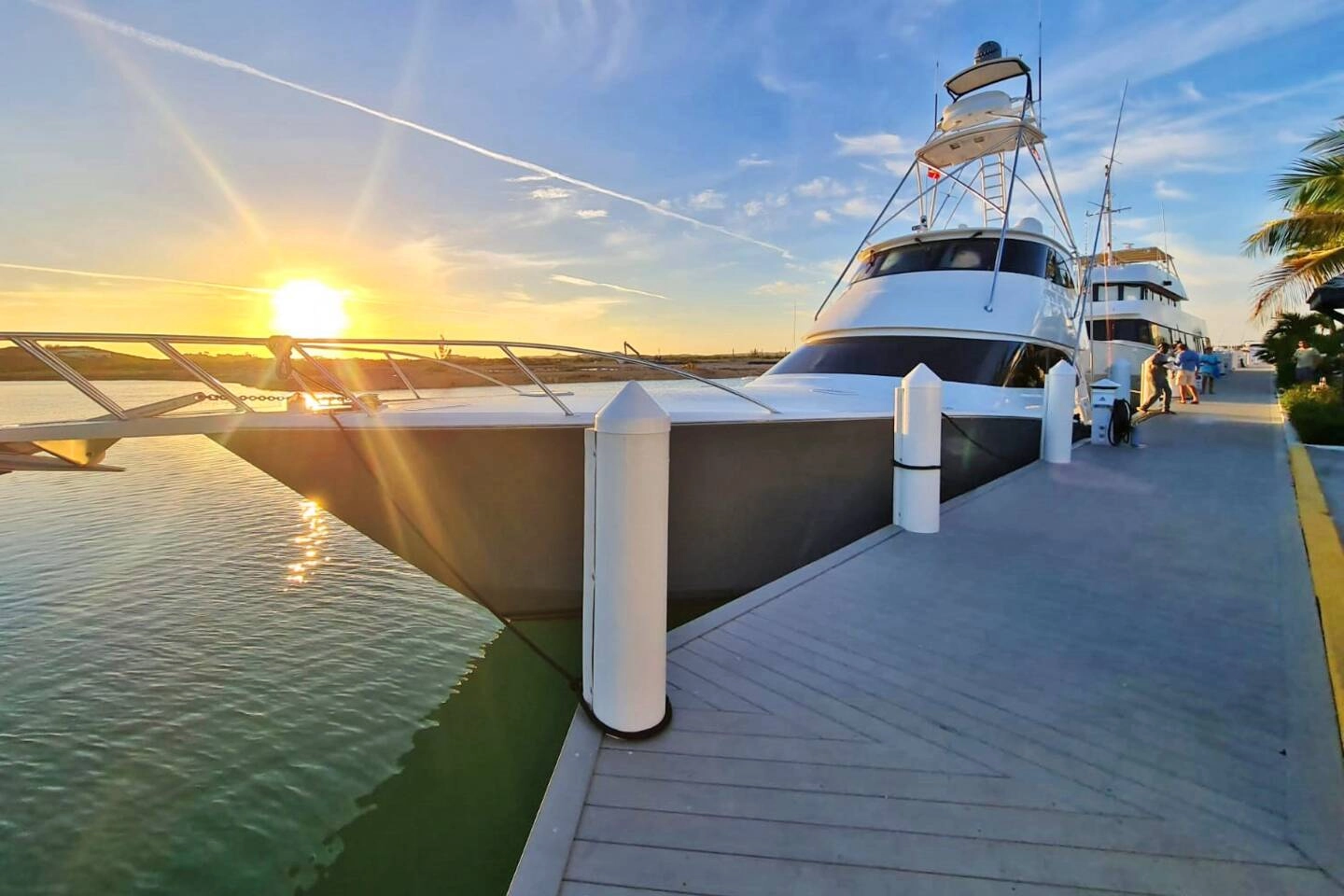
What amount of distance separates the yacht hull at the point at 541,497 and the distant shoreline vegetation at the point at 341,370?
0.42 m

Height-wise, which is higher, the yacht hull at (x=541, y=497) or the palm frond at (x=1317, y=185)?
the palm frond at (x=1317, y=185)

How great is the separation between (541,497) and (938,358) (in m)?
5.17

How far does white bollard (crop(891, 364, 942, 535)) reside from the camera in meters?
5.11

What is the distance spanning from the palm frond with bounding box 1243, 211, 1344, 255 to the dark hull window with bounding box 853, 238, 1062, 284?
7.21 metres

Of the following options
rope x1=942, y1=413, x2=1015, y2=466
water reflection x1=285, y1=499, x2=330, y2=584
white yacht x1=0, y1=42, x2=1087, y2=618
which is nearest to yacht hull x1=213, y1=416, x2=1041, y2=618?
white yacht x1=0, y1=42, x2=1087, y2=618

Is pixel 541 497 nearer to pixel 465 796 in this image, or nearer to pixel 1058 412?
pixel 465 796

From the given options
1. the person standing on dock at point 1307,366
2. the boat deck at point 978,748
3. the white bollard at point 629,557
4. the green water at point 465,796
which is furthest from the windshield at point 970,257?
the person standing on dock at point 1307,366

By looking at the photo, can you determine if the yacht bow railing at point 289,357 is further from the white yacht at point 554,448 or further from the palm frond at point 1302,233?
Result: the palm frond at point 1302,233

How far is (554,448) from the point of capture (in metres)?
4.15

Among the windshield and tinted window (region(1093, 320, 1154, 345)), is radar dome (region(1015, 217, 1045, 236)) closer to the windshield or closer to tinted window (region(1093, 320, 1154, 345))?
the windshield

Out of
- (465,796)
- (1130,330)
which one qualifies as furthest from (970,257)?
(1130,330)

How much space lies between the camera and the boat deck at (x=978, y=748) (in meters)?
1.87

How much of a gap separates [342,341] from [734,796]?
9.61 ft

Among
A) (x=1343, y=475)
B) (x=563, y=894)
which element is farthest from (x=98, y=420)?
(x=1343, y=475)
